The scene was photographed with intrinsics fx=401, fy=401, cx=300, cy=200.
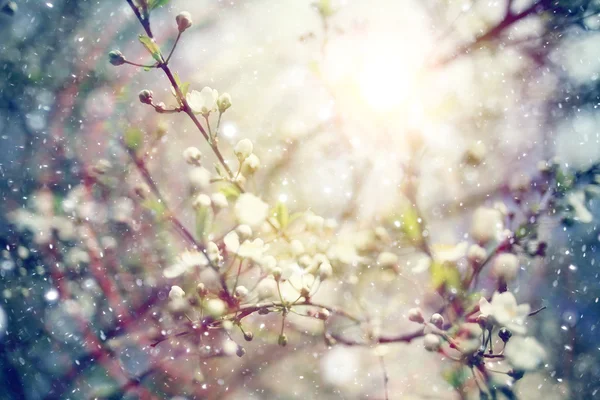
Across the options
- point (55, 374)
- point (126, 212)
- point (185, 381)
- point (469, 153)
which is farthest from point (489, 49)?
point (55, 374)

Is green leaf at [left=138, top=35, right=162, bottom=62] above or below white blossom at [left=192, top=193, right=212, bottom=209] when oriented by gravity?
above

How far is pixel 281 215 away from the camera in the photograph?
2.41ft

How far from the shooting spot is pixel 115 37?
1231mm

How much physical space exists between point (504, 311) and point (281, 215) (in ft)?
1.38

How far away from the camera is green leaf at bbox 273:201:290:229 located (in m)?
0.73

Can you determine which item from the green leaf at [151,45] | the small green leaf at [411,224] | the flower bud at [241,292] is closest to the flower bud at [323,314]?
the flower bud at [241,292]

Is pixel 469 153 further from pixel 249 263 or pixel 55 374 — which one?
pixel 55 374

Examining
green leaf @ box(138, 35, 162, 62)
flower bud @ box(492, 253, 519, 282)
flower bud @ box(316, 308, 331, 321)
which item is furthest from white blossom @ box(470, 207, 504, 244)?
green leaf @ box(138, 35, 162, 62)

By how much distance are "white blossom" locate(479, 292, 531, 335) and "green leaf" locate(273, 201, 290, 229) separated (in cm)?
37

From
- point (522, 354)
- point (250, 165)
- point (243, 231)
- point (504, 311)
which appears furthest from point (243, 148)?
point (522, 354)

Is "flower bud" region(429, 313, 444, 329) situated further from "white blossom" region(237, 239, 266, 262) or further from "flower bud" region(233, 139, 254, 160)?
"flower bud" region(233, 139, 254, 160)

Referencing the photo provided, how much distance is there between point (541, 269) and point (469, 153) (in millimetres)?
488

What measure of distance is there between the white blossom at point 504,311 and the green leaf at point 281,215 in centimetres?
37

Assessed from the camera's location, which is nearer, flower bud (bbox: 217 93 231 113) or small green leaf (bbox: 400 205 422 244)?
flower bud (bbox: 217 93 231 113)
